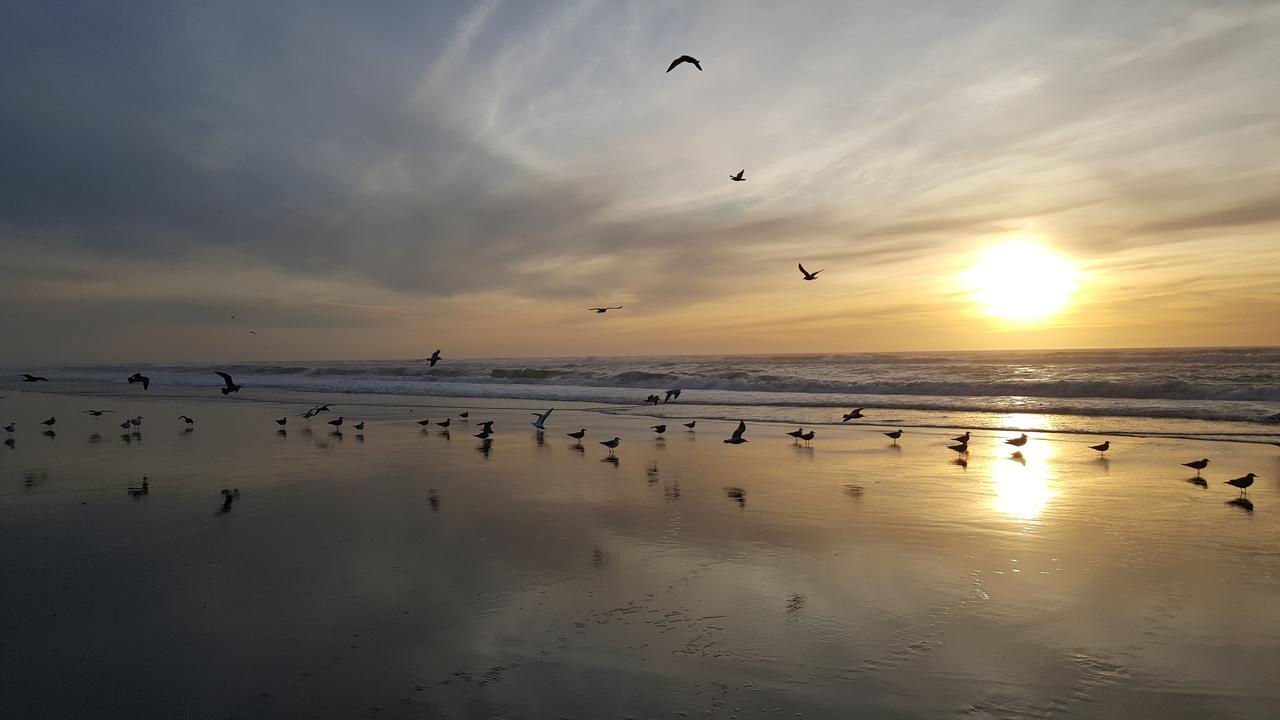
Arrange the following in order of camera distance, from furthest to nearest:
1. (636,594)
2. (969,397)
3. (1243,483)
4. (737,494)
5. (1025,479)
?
1. (969,397)
2. (1025,479)
3. (1243,483)
4. (737,494)
5. (636,594)

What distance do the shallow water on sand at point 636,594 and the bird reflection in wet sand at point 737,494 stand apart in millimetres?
86

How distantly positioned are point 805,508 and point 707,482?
2.41 metres

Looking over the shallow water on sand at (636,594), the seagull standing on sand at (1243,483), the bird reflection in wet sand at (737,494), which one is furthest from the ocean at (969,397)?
the bird reflection in wet sand at (737,494)

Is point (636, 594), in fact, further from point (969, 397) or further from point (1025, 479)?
point (969, 397)

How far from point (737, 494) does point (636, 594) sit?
16.1 feet

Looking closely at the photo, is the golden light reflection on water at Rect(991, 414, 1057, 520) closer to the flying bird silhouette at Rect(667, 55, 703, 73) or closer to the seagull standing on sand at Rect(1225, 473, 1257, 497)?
the seagull standing on sand at Rect(1225, 473, 1257, 497)

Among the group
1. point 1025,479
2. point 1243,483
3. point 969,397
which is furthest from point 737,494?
point 969,397

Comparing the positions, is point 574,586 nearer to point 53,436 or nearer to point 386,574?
point 386,574

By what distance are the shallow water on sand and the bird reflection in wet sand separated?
0.28 feet

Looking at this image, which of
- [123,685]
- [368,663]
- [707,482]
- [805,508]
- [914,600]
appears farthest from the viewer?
[707,482]

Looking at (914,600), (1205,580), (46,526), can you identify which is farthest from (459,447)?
(1205,580)

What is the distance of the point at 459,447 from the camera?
1691cm

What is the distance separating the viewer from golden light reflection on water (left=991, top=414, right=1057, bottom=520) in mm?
10320

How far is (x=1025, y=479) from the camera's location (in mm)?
12609
